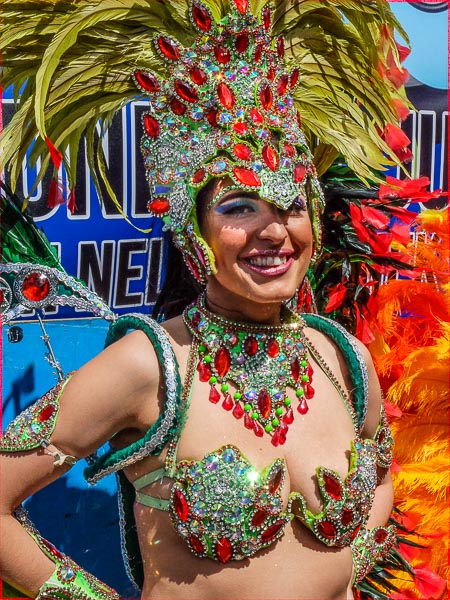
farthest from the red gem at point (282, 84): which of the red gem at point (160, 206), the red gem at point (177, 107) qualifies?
the red gem at point (160, 206)

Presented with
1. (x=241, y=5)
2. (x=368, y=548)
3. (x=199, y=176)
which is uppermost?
(x=241, y=5)

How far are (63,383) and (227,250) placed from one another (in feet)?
1.46

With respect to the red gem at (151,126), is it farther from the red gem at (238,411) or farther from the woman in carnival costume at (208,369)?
the red gem at (238,411)

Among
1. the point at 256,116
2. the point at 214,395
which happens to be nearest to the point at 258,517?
the point at 214,395

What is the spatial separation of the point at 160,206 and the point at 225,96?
0.90 feet

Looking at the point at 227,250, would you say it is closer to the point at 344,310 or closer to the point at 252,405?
the point at 252,405

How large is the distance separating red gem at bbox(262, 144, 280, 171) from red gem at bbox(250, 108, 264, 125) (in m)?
0.06

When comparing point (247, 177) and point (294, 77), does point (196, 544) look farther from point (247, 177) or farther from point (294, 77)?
point (294, 77)

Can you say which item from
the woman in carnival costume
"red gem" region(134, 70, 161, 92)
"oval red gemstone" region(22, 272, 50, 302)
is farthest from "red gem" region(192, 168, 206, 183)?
"oval red gemstone" region(22, 272, 50, 302)

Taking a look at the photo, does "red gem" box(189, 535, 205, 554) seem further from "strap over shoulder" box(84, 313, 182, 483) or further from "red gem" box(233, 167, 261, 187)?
"red gem" box(233, 167, 261, 187)

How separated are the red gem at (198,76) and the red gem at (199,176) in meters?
0.20

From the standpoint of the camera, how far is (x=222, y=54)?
6.17ft

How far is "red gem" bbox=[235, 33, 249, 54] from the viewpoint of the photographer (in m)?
1.88

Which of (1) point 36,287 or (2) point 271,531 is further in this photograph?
(1) point 36,287
